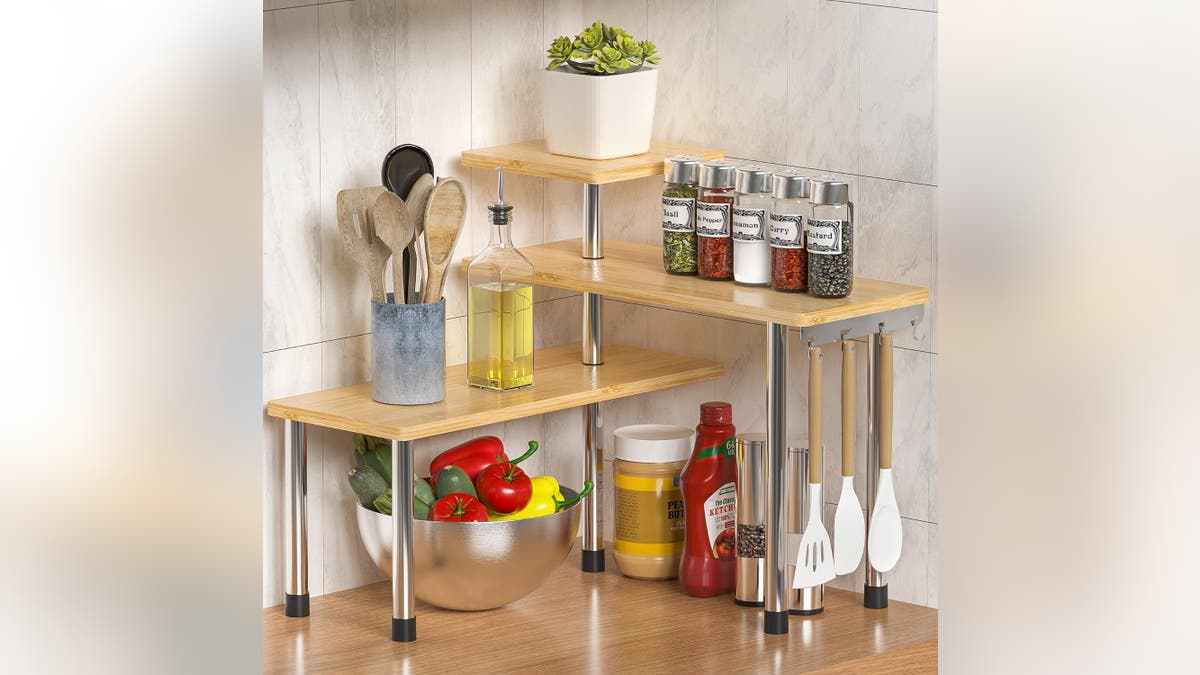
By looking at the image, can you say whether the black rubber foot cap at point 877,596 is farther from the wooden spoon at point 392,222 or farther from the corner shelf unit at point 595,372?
the wooden spoon at point 392,222

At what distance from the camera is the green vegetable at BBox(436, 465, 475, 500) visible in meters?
1.73

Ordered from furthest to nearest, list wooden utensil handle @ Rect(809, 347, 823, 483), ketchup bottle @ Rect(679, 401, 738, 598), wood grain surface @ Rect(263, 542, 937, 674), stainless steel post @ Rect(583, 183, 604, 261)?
stainless steel post @ Rect(583, 183, 604, 261), ketchup bottle @ Rect(679, 401, 738, 598), wooden utensil handle @ Rect(809, 347, 823, 483), wood grain surface @ Rect(263, 542, 937, 674)

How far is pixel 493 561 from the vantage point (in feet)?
5.61

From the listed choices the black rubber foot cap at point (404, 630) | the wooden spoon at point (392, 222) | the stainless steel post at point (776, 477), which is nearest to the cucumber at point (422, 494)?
the black rubber foot cap at point (404, 630)

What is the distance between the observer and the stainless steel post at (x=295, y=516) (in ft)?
5.70

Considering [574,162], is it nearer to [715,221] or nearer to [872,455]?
[715,221]

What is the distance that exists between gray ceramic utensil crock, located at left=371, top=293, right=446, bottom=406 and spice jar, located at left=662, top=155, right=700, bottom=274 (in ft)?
0.94

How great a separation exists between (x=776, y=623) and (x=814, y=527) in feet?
0.39

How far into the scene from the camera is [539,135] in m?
2.02

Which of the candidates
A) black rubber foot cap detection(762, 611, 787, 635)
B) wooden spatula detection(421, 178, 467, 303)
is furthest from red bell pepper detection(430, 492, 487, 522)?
black rubber foot cap detection(762, 611, 787, 635)

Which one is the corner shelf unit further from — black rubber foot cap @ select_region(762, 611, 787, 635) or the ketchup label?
the ketchup label
